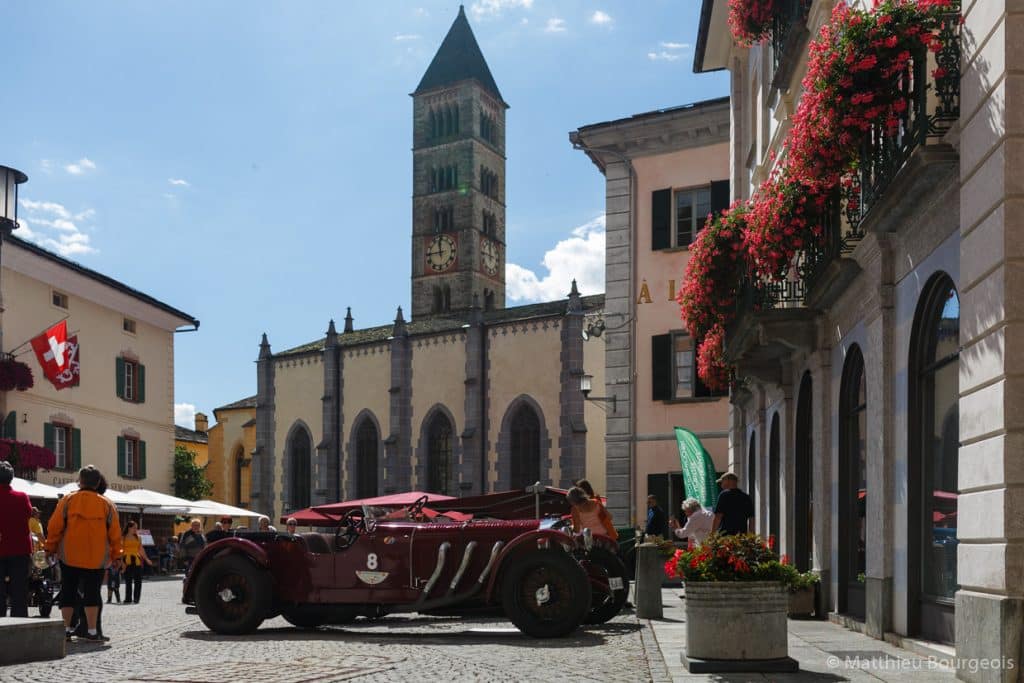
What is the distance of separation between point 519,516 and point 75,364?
17.9m

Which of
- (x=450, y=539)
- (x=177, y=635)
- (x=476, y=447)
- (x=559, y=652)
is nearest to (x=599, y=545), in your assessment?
(x=450, y=539)

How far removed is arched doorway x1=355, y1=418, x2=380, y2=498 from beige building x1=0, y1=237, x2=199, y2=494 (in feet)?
59.0

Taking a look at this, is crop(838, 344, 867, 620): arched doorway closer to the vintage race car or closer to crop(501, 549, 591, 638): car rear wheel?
the vintage race car

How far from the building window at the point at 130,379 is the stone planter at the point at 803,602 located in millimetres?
27238

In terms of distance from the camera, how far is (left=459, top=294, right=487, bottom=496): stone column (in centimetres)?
5384

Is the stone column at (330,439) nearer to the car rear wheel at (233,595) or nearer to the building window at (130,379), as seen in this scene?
the building window at (130,379)

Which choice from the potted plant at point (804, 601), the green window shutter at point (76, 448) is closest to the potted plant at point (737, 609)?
the potted plant at point (804, 601)

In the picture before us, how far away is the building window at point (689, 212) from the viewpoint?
29031 millimetres

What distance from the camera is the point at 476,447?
53.9 meters

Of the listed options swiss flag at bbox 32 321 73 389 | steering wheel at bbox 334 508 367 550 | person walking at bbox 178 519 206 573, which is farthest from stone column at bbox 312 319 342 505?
steering wheel at bbox 334 508 367 550

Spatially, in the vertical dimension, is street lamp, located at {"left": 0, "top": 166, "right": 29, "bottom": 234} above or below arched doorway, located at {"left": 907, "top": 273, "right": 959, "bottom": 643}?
above

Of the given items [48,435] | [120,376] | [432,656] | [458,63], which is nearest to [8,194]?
[432,656]

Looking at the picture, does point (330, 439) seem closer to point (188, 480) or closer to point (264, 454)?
point (264, 454)

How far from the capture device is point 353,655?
1009 cm
